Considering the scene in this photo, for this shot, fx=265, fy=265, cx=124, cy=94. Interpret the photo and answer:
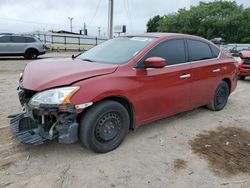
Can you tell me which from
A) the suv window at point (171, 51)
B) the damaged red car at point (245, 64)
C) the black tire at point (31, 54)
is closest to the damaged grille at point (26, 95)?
the suv window at point (171, 51)

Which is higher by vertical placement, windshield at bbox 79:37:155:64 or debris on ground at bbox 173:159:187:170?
windshield at bbox 79:37:155:64

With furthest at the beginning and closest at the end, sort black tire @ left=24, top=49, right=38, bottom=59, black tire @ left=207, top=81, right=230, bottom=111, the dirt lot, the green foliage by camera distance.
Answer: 1. the green foliage
2. black tire @ left=24, top=49, right=38, bottom=59
3. black tire @ left=207, top=81, right=230, bottom=111
4. the dirt lot

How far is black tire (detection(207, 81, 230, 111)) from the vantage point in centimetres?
554

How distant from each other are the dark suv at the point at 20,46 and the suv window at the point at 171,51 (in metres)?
14.3

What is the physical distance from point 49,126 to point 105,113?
721 mm

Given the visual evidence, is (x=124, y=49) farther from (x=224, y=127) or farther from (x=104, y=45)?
(x=224, y=127)

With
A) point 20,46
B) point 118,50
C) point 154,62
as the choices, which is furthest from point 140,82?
point 20,46

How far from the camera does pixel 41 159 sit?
3385 millimetres

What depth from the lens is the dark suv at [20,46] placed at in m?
16.2

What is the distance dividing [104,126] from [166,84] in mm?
1262

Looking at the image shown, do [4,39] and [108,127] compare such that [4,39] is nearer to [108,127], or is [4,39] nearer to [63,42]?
[63,42]

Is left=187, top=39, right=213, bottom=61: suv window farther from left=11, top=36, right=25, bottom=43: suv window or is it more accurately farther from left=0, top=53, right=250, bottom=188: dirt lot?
left=11, top=36, right=25, bottom=43: suv window

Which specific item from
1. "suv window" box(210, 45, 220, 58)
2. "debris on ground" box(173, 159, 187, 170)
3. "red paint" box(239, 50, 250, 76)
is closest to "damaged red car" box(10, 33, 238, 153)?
"suv window" box(210, 45, 220, 58)

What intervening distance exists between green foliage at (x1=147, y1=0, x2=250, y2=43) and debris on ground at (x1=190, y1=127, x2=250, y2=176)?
48.1 m
